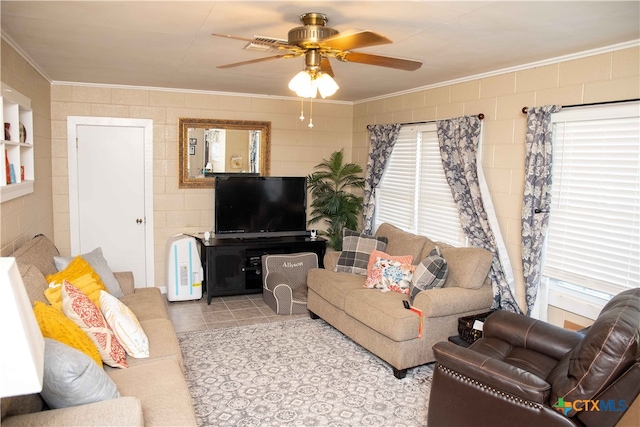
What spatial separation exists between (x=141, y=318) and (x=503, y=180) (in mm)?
3105

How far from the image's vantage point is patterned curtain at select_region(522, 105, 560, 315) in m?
3.66

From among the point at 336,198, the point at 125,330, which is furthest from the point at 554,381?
the point at 336,198

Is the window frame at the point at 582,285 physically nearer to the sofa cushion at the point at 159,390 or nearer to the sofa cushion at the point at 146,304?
the sofa cushion at the point at 159,390

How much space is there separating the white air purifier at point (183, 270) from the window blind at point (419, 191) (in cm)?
231

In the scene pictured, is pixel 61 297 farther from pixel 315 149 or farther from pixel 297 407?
pixel 315 149

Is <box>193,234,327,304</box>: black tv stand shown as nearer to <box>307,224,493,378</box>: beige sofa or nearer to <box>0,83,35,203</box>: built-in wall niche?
<box>307,224,493,378</box>: beige sofa

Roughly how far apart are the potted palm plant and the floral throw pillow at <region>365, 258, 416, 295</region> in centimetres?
180

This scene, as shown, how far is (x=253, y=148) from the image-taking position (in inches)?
242

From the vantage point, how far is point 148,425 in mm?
2100

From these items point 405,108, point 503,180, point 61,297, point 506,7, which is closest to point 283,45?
point 506,7

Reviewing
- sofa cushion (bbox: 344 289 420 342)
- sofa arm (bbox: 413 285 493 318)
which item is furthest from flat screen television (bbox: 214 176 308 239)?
sofa arm (bbox: 413 285 493 318)

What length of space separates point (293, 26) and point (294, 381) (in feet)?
8.13

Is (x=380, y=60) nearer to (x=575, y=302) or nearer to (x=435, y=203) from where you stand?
(x=575, y=302)

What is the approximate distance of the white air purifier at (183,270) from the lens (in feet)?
18.2
